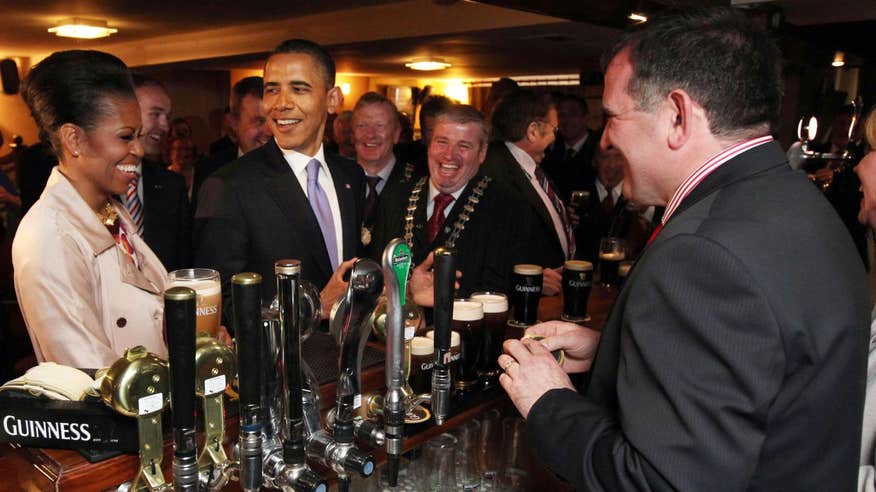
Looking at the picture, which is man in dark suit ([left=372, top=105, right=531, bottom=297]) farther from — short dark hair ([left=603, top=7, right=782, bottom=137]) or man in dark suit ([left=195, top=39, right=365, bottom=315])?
short dark hair ([left=603, top=7, right=782, bottom=137])

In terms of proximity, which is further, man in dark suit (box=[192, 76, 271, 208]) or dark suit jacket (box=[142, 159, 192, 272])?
man in dark suit (box=[192, 76, 271, 208])

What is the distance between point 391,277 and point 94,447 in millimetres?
539

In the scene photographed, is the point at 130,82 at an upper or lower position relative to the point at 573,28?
lower

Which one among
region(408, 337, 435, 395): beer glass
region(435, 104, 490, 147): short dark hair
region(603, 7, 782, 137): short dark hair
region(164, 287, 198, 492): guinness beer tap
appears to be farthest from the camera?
region(435, 104, 490, 147): short dark hair

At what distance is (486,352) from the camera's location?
5.48 ft

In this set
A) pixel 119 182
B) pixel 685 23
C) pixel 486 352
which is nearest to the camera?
pixel 685 23

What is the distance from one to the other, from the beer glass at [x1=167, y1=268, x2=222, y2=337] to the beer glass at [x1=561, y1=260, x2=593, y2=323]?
1274mm

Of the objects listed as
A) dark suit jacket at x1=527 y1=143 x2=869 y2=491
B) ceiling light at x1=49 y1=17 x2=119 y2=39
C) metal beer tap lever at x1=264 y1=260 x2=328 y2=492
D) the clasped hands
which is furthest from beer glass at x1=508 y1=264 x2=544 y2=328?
ceiling light at x1=49 y1=17 x2=119 y2=39

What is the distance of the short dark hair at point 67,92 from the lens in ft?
6.06

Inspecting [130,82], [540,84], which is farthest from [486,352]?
[540,84]

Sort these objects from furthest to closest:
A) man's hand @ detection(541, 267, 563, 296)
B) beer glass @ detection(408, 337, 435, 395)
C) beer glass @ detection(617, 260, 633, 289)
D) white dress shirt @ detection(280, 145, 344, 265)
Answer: man's hand @ detection(541, 267, 563, 296), beer glass @ detection(617, 260, 633, 289), white dress shirt @ detection(280, 145, 344, 265), beer glass @ detection(408, 337, 435, 395)

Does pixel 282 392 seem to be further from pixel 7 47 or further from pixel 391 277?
pixel 7 47

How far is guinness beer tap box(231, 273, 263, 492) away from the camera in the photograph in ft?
2.91

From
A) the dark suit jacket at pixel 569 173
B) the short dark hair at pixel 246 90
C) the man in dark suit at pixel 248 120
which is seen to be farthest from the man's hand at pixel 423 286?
the dark suit jacket at pixel 569 173
